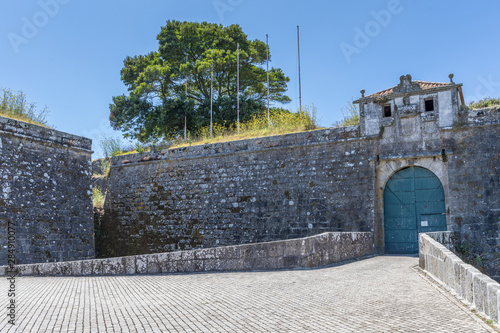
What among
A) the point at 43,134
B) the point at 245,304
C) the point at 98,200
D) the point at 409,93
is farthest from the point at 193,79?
the point at 245,304

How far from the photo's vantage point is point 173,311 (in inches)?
191

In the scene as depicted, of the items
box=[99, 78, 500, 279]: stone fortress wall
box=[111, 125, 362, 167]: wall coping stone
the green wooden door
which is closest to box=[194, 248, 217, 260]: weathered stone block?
box=[99, 78, 500, 279]: stone fortress wall

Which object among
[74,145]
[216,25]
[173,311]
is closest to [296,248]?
[173,311]

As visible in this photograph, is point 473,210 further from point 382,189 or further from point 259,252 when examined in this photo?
point 259,252

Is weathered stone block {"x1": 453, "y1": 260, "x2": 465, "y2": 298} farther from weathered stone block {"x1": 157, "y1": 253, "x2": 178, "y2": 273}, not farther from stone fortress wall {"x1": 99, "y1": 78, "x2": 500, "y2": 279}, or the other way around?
stone fortress wall {"x1": 99, "y1": 78, "x2": 500, "y2": 279}

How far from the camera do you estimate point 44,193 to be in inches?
501

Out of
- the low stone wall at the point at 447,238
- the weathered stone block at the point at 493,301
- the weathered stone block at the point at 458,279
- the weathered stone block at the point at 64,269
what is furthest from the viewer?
the low stone wall at the point at 447,238

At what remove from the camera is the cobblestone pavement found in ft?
13.7

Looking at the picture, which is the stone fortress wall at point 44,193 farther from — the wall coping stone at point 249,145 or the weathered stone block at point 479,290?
the weathered stone block at point 479,290

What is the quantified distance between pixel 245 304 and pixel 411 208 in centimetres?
837

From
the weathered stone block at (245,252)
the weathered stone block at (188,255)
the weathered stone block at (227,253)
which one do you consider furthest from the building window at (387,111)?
the weathered stone block at (188,255)

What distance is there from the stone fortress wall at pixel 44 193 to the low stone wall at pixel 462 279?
970 centimetres

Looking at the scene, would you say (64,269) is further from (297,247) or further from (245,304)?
(245,304)

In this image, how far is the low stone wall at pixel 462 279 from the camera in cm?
409
